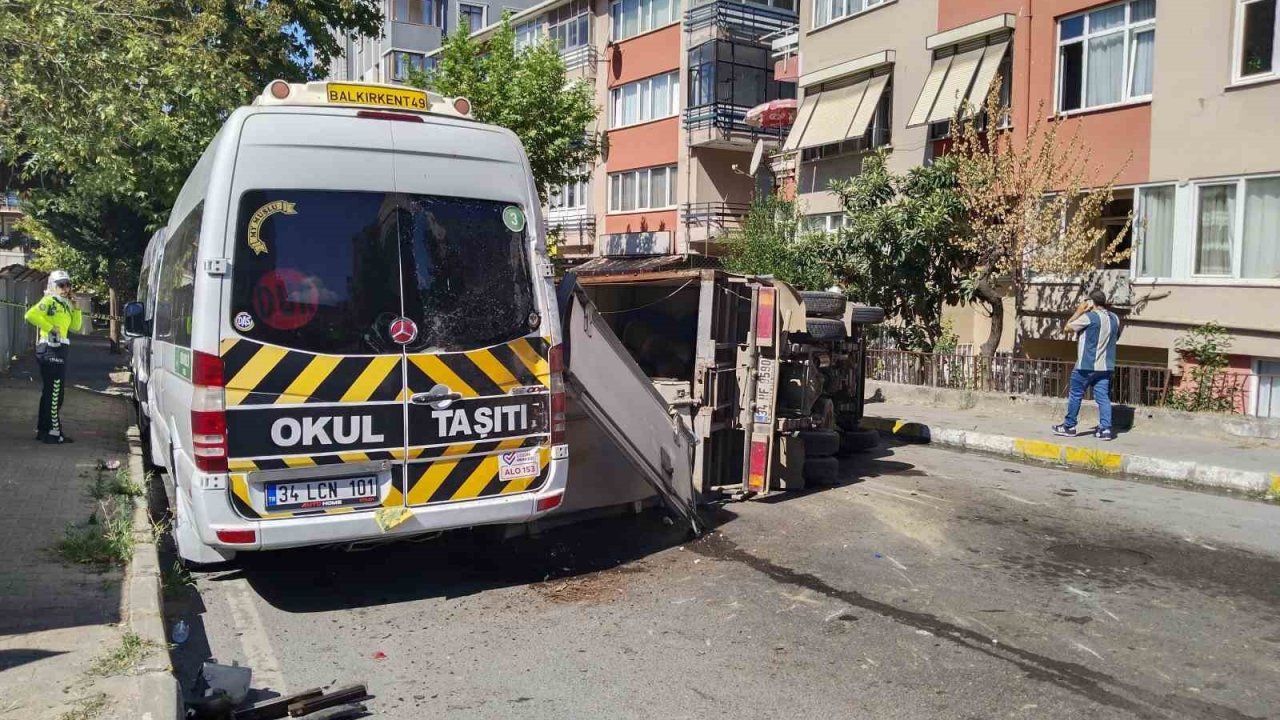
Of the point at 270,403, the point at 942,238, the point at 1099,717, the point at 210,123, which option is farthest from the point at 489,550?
the point at 942,238

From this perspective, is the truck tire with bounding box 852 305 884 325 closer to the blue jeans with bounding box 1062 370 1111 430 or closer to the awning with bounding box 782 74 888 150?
the blue jeans with bounding box 1062 370 1111 430

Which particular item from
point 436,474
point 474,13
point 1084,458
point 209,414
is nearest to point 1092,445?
point 1084,458

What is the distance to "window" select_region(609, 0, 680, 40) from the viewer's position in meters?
31.2

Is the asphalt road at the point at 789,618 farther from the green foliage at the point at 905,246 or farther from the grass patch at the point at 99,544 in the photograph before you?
the green foliage at the point at 905,246

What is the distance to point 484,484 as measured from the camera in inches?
230

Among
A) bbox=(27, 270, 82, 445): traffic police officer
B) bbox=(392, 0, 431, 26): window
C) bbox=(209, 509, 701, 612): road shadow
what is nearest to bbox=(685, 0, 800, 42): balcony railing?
bbox=(27, 270, 82, 445): traffic police officer

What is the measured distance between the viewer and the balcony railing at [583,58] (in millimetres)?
33656

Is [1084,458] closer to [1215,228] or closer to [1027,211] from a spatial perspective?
[1027,211]

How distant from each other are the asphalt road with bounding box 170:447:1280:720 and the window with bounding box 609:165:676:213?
24.2m

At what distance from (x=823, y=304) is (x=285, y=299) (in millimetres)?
6069

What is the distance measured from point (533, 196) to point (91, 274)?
3216 centimetres

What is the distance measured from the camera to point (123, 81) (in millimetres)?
10375

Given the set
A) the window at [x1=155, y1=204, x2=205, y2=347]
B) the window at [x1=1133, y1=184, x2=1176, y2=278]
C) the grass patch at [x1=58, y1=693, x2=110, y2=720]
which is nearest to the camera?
the grass patch at [x1=58, y1=693, x2=110, y2=720]

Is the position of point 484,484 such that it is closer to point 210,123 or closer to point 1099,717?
point 1099,717
